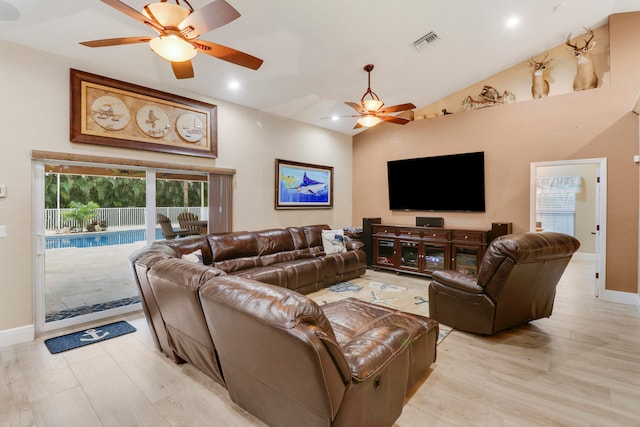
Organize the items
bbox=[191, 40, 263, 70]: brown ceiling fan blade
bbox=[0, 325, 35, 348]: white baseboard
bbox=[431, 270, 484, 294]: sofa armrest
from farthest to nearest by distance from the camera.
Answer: bbox=[431, 270, 484, 294]: sofa armrest, bbox=[0, 325, 35, 348]: white baseboard, bbox=[191, 40, 263, 70]: brown ceiling fan blade

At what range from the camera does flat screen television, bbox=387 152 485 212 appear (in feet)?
17.3

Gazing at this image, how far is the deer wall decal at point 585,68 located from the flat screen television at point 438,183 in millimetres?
1621

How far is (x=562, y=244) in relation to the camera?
2.87 meters

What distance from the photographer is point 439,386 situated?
87.1 inches

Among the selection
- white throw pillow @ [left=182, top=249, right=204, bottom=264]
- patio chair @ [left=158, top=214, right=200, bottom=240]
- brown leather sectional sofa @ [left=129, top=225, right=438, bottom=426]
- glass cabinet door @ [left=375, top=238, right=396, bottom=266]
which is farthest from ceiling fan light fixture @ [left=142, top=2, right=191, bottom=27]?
glass cabinet door @ [left=375, top=238, right=396, bottom=266]

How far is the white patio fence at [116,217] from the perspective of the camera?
10.7ft

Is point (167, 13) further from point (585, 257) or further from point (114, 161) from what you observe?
point (585, 257)

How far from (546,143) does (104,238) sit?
22.0 ft

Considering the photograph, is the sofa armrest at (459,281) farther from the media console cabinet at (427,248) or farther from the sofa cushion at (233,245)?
the sofa cushion at (233,245)

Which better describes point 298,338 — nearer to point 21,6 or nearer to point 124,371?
point 124,371

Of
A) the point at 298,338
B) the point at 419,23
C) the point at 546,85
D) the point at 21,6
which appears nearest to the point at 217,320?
the point at 298,338

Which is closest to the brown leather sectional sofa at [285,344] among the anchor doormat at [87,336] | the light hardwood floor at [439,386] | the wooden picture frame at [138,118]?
the light hardwood floor at [439,386]

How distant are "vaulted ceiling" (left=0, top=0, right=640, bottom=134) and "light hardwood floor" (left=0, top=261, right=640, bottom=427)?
3.06m

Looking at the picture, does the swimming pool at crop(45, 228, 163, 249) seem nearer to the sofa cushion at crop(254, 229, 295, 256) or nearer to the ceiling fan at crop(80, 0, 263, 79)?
the sofa cushion at crop(254, 229, 295, 256)
